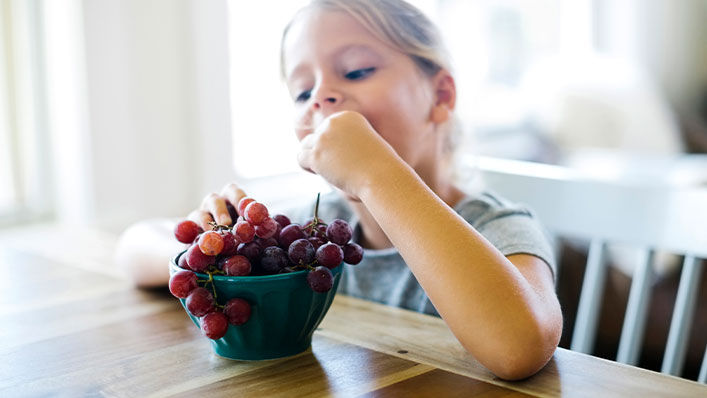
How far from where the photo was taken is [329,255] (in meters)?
0.82

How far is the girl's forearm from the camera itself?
0.79m

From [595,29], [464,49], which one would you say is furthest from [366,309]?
[595,29]

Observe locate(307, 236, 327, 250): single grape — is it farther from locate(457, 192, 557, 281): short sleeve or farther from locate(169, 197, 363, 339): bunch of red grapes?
locate(457, 192, 557, 281): short sleeve

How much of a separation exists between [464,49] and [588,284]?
279 cm

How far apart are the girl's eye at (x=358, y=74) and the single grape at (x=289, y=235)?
0.35 meters

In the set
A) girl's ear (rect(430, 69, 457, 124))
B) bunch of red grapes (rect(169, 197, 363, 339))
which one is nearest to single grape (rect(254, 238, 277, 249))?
bunch of red grapes (rect(169, 197, 363, 339))

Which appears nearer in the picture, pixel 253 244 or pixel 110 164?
pixel 253 244

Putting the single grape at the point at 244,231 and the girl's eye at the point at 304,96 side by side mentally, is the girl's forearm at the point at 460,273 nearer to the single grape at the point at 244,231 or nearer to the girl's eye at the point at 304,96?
the single grape at the point at 244,231

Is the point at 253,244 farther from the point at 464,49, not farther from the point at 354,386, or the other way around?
the point at 464,49

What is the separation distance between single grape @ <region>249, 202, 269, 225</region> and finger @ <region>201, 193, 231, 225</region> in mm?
122

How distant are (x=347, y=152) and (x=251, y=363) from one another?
267 mm

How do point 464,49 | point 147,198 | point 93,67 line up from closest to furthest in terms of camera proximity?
1. point 93,67
2. point 147,198
3. point 464,49

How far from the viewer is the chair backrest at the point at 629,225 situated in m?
1.14

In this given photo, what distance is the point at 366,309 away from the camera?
3.47ft
